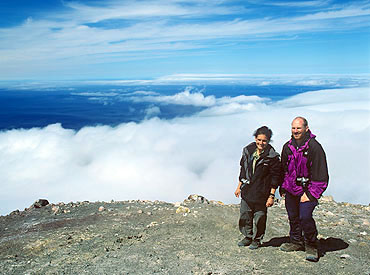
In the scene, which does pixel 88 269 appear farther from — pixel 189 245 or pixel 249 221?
pixel 249 221

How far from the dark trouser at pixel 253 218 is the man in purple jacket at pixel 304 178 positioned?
1.70 ft

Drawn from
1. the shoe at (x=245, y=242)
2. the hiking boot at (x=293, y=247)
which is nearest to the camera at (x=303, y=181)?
the hiking boot at (x=293, y=247)

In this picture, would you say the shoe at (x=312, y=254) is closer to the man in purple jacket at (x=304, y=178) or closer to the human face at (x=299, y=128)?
the man in purple jacket at (x=304, y=178)

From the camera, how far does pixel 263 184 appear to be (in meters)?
5.98

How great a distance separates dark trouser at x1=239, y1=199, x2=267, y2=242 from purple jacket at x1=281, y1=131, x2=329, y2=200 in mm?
730

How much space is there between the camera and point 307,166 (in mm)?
5531

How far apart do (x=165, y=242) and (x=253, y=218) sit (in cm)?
211

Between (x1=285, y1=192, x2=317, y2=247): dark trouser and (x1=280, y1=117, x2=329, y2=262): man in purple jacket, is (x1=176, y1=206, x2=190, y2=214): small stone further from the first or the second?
(x1=280, y1=117, x2=329, y2=262): man in purple jacket

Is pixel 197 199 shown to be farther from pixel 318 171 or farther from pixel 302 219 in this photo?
pixel 318 171

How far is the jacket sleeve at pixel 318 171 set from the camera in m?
5.39

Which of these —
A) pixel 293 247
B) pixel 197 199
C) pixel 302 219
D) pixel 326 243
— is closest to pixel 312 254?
pixel 293 247

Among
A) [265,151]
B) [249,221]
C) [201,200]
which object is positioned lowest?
[201,200]

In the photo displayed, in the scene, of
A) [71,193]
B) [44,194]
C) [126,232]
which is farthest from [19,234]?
[44,194]

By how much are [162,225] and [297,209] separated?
12.5 feet
